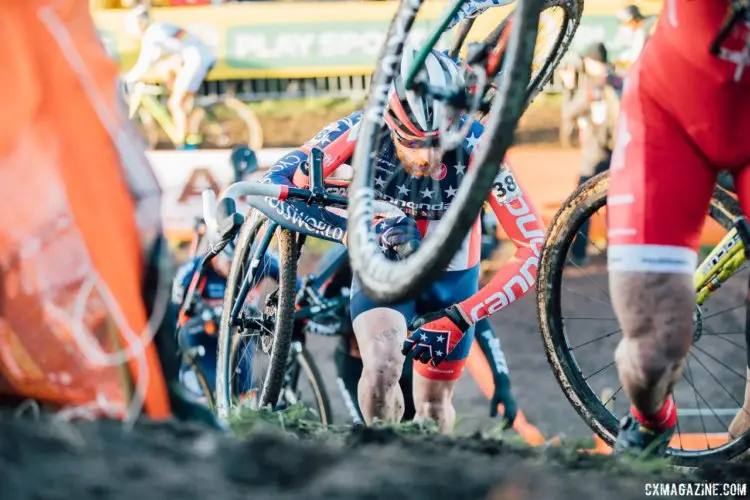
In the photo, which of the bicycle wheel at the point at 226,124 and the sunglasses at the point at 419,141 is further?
the bicycle wheel at the point at 226,124

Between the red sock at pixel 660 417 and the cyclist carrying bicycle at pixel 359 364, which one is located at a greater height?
the red sock at pixel 660 417

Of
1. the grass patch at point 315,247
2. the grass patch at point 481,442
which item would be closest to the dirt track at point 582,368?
the grass patch at point 481,442

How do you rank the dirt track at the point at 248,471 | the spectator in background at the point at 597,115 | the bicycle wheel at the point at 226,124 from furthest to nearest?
the bicycle wheel at the point at 226,124
the spectator in background at the point at 597,115
the dirt track at the point at 248,471

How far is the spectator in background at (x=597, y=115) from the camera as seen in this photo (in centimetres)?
1081

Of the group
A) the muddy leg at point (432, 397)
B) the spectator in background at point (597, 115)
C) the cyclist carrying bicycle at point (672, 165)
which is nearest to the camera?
the cyclist carrying bicycle at point (672, 165)

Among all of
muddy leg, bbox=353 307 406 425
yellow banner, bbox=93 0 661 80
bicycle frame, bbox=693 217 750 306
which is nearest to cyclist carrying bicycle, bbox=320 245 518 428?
muddy leg, bbox=353 307 406 425

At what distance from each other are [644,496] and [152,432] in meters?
1.49

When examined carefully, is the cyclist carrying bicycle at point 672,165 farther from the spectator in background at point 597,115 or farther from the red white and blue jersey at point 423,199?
the spectator in background at point 597,115

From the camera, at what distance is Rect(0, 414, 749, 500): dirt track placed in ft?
9.37

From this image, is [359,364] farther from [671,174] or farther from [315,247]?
[315,247]

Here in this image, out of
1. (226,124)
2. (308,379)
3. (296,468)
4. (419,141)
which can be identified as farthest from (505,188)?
(226,124)

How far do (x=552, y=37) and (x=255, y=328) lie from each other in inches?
82.4

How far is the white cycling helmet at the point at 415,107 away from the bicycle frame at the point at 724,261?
1.28 m

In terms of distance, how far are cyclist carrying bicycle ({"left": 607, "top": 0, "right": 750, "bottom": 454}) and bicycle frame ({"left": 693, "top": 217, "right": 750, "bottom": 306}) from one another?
25.4 inches
